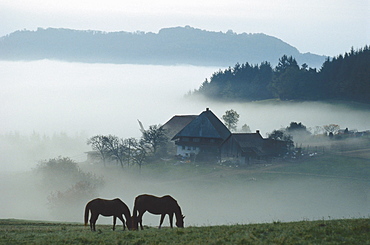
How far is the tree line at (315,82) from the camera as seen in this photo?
129 metres

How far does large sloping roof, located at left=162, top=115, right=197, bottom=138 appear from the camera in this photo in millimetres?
93500

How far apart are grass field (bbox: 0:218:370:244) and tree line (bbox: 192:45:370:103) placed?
11184 cm

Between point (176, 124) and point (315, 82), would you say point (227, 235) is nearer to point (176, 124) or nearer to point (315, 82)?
point (176, 124)

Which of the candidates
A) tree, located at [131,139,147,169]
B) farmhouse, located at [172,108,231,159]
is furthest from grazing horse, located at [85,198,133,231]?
farmhouse, located at [172,108,231,159]

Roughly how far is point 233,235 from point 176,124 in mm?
75419

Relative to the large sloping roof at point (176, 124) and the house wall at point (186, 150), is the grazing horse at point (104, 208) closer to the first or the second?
the house wall at point (186, 150)

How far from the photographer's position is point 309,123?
125 m

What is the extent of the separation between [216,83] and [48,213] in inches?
5633

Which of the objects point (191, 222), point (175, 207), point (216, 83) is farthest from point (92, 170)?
point (216, 83)

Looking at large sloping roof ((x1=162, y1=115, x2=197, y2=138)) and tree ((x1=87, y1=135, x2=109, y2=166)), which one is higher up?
large sloping roof ((x1=162, y1=115, x2=197, y2=138))

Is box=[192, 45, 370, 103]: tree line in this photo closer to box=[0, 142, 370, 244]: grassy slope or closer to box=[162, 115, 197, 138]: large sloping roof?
box=[162, 115, 197, 138]: large sloping roof

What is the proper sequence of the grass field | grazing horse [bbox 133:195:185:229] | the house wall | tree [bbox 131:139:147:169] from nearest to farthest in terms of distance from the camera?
the grass field
grazing horse [bbox 133:195:185:229]
tree [bbox 131:139:147:169]
the house wall

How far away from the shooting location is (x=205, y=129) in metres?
84.3

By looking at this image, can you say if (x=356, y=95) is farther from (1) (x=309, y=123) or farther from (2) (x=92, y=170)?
(2) (x=92, y=170)
